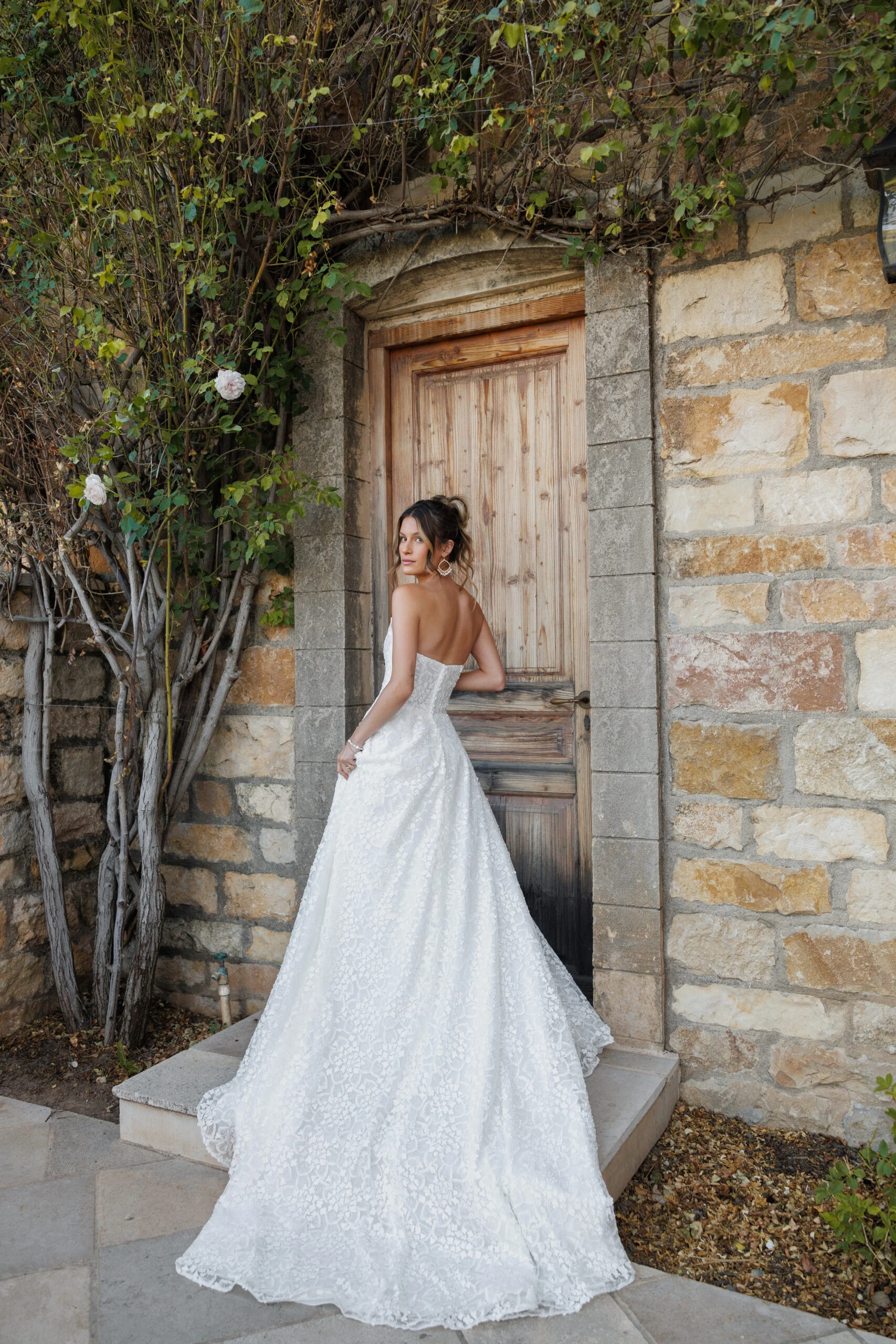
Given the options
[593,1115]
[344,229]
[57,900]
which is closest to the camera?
[593,1115]

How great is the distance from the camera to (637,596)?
8.80 feet

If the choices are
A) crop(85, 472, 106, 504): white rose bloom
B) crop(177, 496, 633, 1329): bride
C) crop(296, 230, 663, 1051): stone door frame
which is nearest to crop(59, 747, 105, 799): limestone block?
crop(85, 472, 106, 504): white rose bloom

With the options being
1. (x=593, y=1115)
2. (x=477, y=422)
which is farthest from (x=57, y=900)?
(x=477, y=422)

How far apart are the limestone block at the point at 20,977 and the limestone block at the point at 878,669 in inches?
123

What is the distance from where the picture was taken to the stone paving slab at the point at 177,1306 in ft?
5.76

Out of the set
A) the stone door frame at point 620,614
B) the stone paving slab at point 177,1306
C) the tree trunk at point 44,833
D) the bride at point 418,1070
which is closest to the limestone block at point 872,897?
the stone door frame at point 620,614

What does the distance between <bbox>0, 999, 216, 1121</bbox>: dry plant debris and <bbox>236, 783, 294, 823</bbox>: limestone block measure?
862mm

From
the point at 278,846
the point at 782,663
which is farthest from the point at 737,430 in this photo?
the point at 278,846

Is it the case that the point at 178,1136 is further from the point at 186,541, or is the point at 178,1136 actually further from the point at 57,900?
the point at 186,541

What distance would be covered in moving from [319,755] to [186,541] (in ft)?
3.05

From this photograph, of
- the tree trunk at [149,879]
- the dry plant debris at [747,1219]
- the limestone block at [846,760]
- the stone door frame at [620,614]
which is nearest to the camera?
the dry plant debris at [747,1219]

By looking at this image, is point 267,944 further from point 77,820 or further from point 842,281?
point 842,281

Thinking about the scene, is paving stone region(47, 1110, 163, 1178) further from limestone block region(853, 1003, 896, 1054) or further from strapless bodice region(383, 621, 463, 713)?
limestone block region(853, 1003, 896, 1054)

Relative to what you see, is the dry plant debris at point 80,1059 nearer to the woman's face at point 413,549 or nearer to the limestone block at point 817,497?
the woman's face at point 413,549
